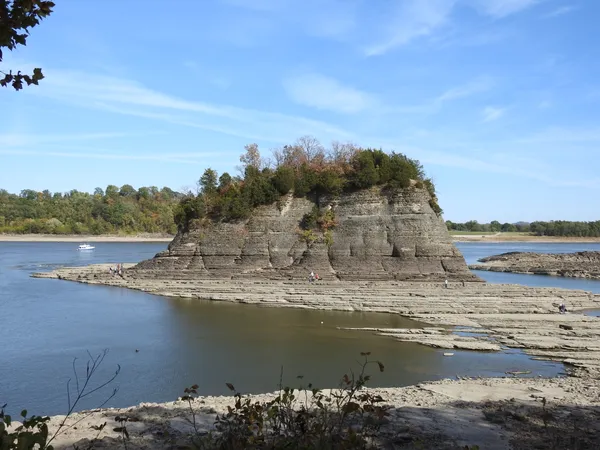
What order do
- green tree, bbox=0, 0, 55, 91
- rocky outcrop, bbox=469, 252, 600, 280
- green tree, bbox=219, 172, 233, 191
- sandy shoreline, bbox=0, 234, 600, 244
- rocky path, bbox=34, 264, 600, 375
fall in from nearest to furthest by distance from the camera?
1. green tree, bbox=0, 0, 55, 91
2. rocky path, bbox=34, 264, 600, 375
3. green tree, bbox=219, 172, 233, 191
4. rocky outcrop, bbox=469, 252, 600, 280
5. sandy shoreline, bbox=0, 234, 600, 244

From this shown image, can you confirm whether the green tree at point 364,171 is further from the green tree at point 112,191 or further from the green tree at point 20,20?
the green tree at point 112,191

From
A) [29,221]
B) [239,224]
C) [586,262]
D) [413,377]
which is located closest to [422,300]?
[413,377]

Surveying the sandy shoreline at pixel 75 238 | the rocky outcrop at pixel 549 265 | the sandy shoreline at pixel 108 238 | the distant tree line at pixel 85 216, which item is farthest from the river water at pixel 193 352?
Answer: the distant tree line at pixel 85 216

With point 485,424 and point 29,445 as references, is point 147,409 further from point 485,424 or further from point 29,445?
point 29,445

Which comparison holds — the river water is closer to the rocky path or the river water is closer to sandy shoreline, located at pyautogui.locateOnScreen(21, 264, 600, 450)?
the rocky path

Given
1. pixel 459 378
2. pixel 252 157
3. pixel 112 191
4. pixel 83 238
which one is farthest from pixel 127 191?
pixel 459 378

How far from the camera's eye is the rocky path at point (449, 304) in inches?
886

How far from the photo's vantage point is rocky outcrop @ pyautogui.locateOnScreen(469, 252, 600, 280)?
63.8 m

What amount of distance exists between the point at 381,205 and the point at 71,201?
136053 mm

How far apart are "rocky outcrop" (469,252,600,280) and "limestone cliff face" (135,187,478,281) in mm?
30653

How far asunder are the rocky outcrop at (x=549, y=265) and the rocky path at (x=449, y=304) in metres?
30.7

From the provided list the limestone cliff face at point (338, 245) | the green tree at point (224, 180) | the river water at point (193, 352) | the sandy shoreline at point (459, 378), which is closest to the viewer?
the sandy shoreline at point (459, 378)

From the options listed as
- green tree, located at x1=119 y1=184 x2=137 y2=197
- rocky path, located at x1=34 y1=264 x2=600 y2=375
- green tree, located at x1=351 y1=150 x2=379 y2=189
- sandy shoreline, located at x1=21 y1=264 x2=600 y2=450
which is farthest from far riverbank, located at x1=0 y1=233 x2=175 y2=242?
green tree, located at x1=351 y1=150 x2=379 y2=189

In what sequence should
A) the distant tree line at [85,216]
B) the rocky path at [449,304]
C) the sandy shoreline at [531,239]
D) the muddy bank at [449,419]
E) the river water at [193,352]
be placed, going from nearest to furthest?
the muddy bank at [449,419] → the river water at [193,352] → the rocky path at [449,304] → the distant tree line at [85,216] → the sandy shoreline at [531,239]
